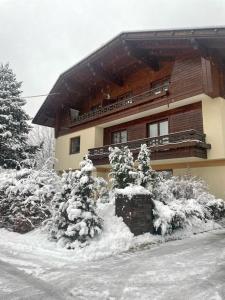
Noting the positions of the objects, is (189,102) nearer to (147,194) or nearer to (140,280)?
(147,194)

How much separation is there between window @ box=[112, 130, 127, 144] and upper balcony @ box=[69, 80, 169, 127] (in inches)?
71.3

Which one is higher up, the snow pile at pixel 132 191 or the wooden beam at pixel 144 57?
the wooden beam at pixel 144 57

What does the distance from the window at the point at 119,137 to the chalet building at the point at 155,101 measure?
3.1 inches

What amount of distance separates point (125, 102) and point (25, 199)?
451 inches

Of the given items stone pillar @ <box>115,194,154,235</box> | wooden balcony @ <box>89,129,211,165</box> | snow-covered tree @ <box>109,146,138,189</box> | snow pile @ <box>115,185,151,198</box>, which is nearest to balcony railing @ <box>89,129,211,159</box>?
wooden balcony @ <box>89,129,211,165</box>

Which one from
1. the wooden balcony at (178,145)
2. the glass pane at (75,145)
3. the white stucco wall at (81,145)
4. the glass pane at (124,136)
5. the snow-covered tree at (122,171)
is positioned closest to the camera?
the snow-covered tree at (122,171)

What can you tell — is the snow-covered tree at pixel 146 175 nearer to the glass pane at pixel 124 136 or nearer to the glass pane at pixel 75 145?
the glass pane at pixel 124 136

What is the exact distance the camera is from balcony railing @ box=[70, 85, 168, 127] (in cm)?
1747

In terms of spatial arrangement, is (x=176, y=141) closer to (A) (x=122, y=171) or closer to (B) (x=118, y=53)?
(A) (x=122, y=171)

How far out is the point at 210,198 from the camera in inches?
511

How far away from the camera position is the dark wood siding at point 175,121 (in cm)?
1631

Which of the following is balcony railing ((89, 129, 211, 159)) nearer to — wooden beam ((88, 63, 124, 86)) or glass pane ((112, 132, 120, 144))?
glass pane ((112, 132, 120, 144))

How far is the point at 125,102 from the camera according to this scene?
19.8 metres

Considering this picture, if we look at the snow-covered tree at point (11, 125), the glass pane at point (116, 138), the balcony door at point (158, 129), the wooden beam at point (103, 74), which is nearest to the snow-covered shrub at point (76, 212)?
the snow-covered tree at point (11, 125)
